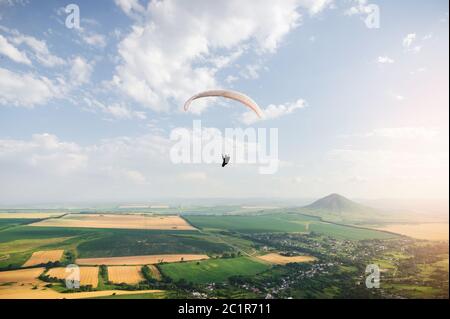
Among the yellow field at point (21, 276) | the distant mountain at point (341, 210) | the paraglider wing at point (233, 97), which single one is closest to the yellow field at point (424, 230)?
the distant mountain at point (341, 210)

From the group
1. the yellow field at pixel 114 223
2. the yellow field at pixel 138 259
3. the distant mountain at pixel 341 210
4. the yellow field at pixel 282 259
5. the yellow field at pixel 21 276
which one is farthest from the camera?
the distant mountain at pixel 341 210

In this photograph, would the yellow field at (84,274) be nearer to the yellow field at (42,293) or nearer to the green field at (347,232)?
the yellow field at (42,293)

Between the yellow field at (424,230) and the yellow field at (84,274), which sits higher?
the yellow field at (84,274)

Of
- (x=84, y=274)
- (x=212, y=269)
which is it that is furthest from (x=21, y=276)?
(x=212, y=269)

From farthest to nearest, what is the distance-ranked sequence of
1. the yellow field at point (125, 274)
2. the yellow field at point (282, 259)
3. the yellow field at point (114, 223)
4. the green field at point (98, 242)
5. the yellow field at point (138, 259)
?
1. the yellow field at point (114, 223)
2. the yellow field at point (282, 259)
3. the green field at point (98, 242)
4. the yellow field at point (138, 259)
5. the yellow field at point (125, 274)

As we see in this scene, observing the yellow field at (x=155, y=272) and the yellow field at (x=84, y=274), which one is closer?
the yellow field at (x=84, y=274)
